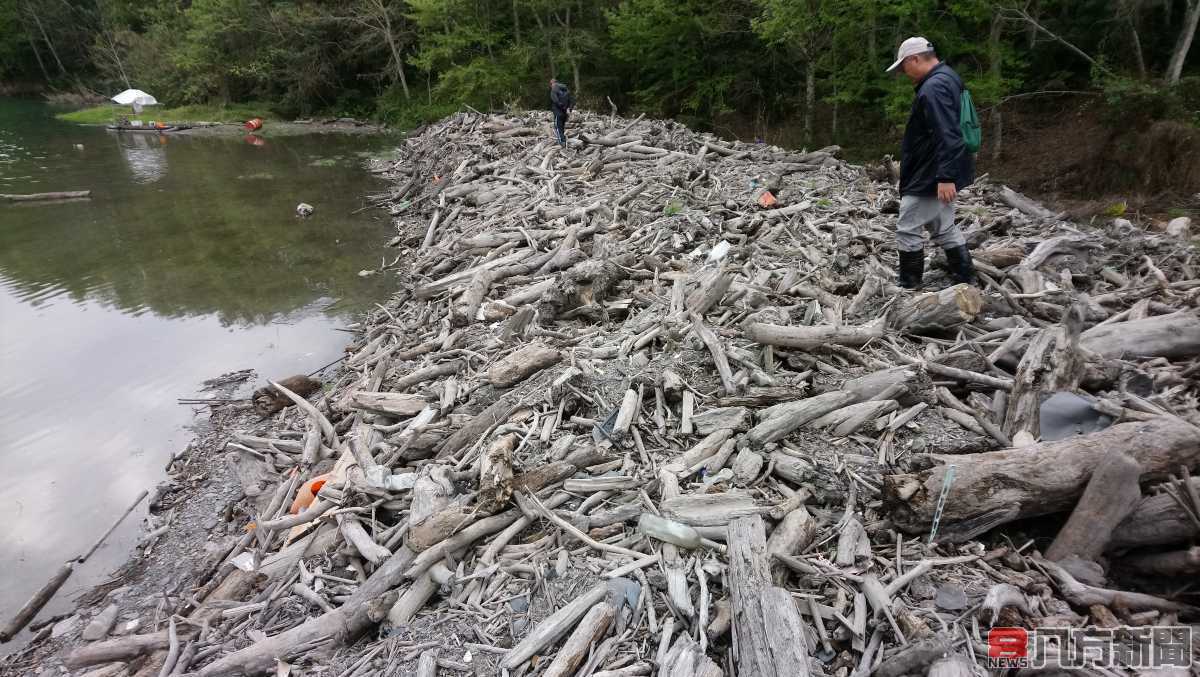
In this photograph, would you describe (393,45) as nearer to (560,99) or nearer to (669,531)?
(560,99)

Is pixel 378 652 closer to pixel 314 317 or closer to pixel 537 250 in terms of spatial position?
pixel 537 250

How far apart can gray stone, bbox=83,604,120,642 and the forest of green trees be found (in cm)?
1755

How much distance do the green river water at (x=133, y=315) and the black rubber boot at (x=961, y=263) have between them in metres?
7.68

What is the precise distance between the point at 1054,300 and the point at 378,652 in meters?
5.57

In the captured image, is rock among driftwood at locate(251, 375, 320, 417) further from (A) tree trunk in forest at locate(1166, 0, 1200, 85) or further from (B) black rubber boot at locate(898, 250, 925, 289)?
(A) tree trunk in forest at locate(1166, 0, 1200, 85)

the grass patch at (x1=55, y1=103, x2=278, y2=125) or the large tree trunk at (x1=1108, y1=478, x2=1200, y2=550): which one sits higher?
the grass patch at (x1=55, y1=103, x2=278, y2=125)

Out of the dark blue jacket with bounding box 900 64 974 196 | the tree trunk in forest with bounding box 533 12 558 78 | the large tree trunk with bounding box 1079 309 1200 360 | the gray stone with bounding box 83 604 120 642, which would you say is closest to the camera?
the large tree trunk with bounding box 1079 309 1200 360

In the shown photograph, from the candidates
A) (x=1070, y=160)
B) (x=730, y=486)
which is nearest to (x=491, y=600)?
(x=730, y=486)

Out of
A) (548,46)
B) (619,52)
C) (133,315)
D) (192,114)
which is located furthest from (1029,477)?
(192,114)

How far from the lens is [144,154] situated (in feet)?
85.5

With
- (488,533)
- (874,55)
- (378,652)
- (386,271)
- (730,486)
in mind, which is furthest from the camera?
(874,55)

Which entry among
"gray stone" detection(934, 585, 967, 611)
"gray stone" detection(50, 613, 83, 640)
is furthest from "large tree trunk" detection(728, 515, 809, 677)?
"gray stone" detection(50, 613, 83, 640)

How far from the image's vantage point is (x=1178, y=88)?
1155 cm

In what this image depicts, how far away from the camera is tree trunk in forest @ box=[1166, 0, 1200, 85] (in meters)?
11.8
